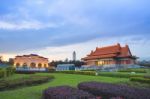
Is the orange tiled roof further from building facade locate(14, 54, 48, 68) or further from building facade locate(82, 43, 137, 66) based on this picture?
building facade locate(14, 54, 48, 68)

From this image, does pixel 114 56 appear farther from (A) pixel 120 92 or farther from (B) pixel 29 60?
(A) pixel 120 92

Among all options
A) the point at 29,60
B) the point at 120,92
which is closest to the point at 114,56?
the point at 29,60

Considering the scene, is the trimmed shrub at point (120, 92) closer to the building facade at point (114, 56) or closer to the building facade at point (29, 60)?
the building facade at point (114, 56)

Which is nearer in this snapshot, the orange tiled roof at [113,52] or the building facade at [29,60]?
the orange tiled roof at [113,52]

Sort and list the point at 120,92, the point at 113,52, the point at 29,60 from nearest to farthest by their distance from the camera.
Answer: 1. the point at 120,92
2. the point at 113,52
3. the point at 29,60

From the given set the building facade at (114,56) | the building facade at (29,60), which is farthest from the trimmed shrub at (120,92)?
the building facade at (29,60)

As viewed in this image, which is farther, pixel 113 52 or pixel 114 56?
pixel 113 52

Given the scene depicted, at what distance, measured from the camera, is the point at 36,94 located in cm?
1499

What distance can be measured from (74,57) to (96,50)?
20.4 m

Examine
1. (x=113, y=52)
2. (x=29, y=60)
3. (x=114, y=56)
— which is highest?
(x=113, y=52)

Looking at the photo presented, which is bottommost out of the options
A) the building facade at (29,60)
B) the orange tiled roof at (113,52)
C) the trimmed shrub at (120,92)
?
the trimmed shrub at (120,92)

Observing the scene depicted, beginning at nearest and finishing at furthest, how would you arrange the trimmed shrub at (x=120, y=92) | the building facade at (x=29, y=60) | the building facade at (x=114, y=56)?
the trimmed shrub at (x=120, y=92) < the building facade at (x=114, y=56) < the building facade at (x=29, y=60)

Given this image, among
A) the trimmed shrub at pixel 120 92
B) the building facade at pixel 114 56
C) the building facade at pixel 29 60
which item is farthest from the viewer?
the building facade at pixel 29 60

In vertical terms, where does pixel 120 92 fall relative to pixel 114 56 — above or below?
below
